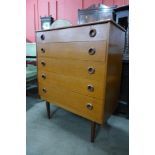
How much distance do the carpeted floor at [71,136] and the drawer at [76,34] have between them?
35.8 inches

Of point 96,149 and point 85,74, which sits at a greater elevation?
point 85,74

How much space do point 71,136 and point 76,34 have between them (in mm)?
957

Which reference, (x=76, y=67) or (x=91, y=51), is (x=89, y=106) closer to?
(x=76, y=67)

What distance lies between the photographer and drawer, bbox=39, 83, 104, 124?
1.18 m

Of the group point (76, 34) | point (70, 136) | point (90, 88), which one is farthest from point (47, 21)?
point (70, 136)

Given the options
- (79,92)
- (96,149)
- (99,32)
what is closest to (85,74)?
(79,92)

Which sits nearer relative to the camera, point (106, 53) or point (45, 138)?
point (106, 53)

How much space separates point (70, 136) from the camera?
1.40m
